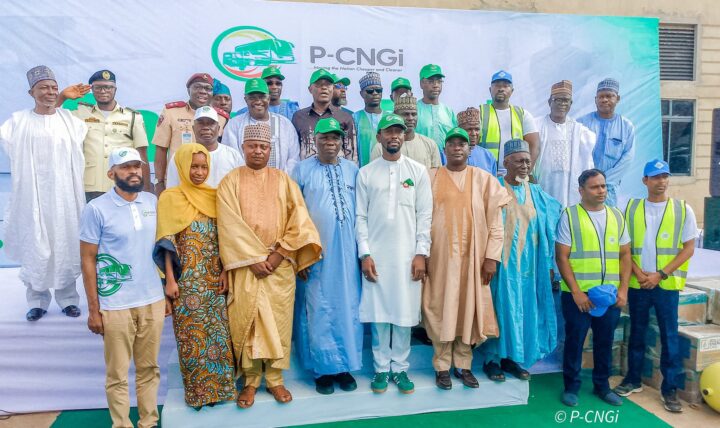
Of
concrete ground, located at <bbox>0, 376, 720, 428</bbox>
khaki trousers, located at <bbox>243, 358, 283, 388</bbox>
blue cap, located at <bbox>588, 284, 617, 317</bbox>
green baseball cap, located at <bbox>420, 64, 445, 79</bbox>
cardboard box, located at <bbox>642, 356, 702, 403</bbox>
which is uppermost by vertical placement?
green baseball cap, located at <bbox>420, 64, 445, 79</bbox>

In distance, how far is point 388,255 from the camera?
3.49 metres

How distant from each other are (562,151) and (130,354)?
3.87m

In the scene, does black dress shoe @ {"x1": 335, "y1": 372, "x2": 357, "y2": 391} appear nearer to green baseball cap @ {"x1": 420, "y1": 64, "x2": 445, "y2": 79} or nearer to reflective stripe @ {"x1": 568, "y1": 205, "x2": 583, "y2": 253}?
reflective stripe @ {"x1": 568, "y1": 205, "x2": 583, "y2": 253}

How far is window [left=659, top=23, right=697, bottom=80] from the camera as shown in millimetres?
9875

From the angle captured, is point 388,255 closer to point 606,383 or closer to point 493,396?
point 493,396

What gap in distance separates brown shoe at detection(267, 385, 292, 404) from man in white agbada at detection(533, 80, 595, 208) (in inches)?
118

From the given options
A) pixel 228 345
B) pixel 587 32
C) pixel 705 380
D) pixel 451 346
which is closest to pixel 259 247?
pixel 228 345

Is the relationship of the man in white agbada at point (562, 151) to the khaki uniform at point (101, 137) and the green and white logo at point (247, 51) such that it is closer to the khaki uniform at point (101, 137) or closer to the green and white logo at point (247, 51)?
the green and white logo at point (247, 51)

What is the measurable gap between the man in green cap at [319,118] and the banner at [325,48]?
2.66 meters

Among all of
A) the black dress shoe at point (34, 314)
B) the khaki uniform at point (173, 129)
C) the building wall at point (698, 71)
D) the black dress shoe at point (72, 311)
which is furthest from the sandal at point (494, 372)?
the building wall at point (698, 71)

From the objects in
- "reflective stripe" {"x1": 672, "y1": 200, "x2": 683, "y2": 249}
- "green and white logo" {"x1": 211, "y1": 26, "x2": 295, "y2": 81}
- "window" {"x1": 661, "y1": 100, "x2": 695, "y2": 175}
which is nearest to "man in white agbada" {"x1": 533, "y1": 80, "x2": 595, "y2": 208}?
"reflective stripe" {"x1": 672, "y1": 200, "x2": 683, "y2": 249}

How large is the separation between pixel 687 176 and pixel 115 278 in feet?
34.6

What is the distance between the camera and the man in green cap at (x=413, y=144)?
13.1 ft

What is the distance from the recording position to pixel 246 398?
10.7ft
